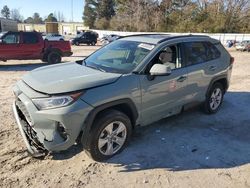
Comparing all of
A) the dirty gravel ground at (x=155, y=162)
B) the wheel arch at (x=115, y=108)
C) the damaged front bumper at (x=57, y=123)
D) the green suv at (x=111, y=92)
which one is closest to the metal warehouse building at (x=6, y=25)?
the green suv at (x=111, y=92)

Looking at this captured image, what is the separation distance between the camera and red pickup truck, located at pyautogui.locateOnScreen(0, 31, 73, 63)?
1294 centimetres

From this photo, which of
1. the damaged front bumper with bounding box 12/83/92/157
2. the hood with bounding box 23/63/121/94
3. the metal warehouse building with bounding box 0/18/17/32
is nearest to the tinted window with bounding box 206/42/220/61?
the hood with bounding box 23/63/121/94

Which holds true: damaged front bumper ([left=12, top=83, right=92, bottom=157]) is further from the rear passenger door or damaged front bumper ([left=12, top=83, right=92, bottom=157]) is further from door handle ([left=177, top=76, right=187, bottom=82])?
the rear passenger door

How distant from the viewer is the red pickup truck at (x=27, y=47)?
12.9m

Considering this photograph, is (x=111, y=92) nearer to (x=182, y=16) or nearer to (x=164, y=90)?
(x=164, y=90)

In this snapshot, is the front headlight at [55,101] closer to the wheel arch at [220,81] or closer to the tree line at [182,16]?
the wheel arch at [220,81]

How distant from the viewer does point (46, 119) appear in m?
3.41

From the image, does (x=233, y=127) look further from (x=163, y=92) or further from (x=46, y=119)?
(x=46, y=119)

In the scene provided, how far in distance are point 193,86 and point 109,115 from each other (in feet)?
6.87

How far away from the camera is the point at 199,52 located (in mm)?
5488

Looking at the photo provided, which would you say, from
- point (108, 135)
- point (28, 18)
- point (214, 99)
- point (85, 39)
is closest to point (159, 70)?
point (108, 135)

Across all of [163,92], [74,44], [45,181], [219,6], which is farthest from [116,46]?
[219,6]

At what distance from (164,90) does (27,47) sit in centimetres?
1055

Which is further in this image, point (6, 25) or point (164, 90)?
point (6, 25)
